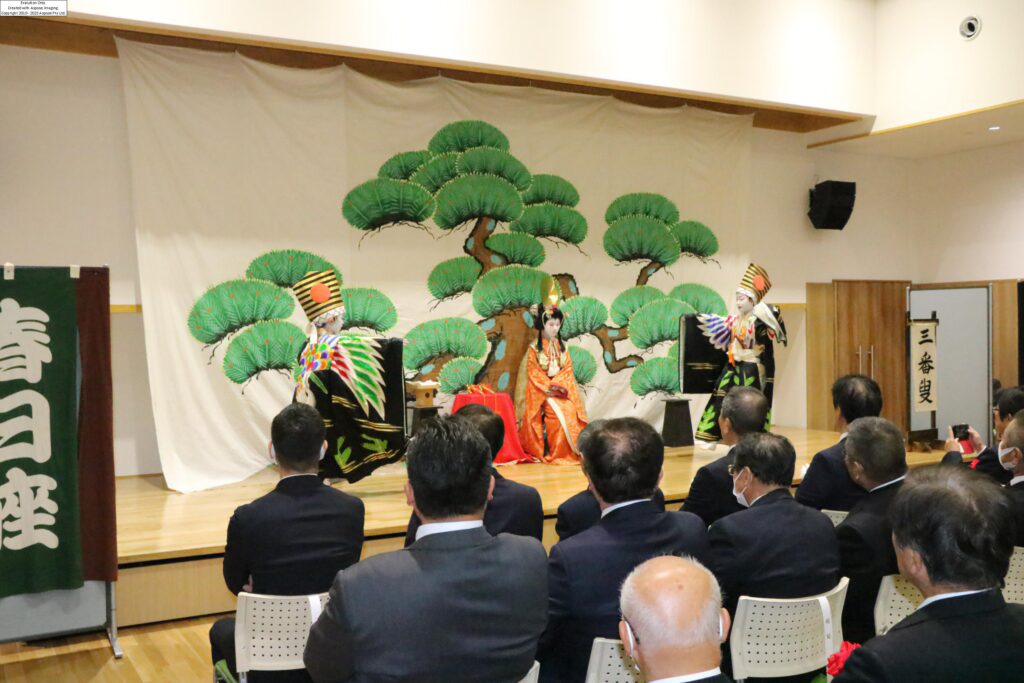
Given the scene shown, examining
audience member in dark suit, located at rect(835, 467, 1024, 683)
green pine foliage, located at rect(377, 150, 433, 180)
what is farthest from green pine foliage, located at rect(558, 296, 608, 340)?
audience member in dark suit, located at rect(835, 467, 1024, 683)

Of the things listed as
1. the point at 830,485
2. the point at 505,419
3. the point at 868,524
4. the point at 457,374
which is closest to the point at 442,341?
the point at 457,374

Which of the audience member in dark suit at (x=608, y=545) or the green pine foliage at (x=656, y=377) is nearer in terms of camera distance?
the audience member in dark suit at (x=608, y=545)

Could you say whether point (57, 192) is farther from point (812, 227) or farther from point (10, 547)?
point (812, 227)

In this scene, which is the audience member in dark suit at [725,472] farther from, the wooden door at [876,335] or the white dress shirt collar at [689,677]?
the wooden door at [876,335]

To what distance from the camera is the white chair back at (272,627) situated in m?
2.42

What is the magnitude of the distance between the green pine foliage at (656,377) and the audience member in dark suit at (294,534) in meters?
5.72

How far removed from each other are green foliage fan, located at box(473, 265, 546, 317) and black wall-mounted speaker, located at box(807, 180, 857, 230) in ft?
11.1

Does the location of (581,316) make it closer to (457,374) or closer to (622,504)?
(457,374)

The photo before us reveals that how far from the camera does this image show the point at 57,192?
20.1 ft

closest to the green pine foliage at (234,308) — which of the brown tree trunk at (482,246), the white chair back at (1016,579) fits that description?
the brown tree trunk at (482,246)

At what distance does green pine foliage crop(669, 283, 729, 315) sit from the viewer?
8.41m

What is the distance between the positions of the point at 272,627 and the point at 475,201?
5.33 metres

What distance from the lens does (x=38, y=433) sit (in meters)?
3.52

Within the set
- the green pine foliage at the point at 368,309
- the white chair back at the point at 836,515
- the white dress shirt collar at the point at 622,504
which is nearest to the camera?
the white dress shirt collar at the point at 622,504
